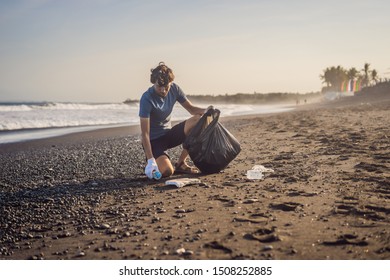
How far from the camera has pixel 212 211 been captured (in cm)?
316

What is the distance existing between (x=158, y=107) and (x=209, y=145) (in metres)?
0.77

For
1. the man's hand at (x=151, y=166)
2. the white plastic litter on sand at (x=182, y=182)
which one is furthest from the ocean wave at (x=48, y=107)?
the white plastic litter on sand at (x=182, y=182)

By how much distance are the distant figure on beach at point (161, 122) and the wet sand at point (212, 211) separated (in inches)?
13.3

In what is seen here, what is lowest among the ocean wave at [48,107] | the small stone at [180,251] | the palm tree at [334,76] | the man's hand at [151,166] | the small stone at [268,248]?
the small stone at [180,251]

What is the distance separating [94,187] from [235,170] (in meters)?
1.79

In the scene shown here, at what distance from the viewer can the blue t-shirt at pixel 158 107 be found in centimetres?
427

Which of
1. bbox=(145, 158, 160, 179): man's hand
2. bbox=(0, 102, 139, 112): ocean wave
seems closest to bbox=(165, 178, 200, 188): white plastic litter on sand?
bbox=(145, 158, 160, 179): man's hand

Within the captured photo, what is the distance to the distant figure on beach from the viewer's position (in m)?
4.23

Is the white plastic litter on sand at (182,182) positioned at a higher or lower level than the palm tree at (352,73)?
lower

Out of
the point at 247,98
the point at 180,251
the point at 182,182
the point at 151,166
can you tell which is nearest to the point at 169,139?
the point at 151,166

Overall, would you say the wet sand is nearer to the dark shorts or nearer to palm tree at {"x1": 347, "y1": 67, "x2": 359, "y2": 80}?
the dark shorts

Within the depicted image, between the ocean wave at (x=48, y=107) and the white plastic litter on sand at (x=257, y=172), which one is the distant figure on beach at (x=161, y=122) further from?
the ocean wave at (x=48, y=107)

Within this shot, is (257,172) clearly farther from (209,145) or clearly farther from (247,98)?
(247,98)
